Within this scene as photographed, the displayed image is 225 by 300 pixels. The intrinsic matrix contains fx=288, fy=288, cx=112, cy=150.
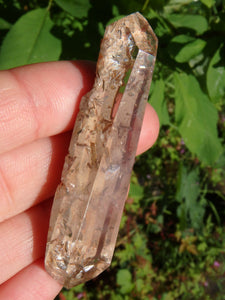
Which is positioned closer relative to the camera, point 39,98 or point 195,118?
point 39,98

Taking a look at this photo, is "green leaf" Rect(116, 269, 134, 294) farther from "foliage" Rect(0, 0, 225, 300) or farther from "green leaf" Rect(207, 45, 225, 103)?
"green leaf" Rect(207, 45, 225, 103)

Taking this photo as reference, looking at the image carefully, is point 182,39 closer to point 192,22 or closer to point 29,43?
point 192,22

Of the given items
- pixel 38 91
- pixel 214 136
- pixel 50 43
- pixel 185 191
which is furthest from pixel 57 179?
pixel 185 191

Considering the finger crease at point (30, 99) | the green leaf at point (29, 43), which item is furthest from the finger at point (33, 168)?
the green leaf at point (29, 43)

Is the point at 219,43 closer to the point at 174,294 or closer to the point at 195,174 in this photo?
the point at 195,174

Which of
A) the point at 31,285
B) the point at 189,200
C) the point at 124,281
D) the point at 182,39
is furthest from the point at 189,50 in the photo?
the point at 124,281

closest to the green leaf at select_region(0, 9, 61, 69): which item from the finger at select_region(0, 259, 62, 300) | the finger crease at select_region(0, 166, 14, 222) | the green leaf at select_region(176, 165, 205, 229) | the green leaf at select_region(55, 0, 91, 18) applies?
the green leaf at select_region(55, 0, 91, 18)

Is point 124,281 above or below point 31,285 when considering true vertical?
below

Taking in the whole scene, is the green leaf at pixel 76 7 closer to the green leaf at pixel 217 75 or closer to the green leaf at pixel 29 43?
the green leaf at pixel 29 43
